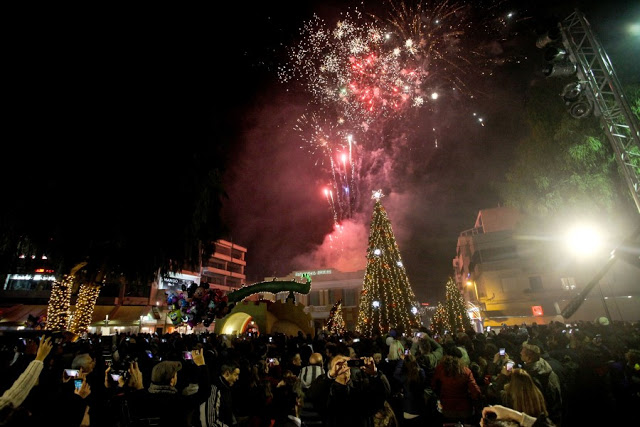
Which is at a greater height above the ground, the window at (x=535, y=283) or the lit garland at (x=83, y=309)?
the window at (x=535, y=283)

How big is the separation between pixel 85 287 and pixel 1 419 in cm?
1643

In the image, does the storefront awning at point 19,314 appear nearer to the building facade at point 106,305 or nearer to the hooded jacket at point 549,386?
the building facade at point 106,305

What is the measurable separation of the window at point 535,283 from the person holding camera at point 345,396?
41486mm

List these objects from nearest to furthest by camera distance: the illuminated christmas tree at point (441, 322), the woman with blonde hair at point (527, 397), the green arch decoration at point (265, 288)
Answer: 1. the woman with blonde hair at point (527, 397)
2. the green arch decoration at point (265, 288)
3. the illuminated christmas tree at point (441, 322)

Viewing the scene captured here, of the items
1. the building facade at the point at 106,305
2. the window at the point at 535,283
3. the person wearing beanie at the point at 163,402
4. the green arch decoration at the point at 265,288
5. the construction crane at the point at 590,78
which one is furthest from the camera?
the window at the point at 535,283

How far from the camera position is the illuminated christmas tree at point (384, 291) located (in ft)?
66.0

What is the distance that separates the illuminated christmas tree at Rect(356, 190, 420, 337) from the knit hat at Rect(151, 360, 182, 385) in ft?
57.1

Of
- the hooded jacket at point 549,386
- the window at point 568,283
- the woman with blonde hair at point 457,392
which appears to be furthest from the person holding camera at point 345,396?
the window at point 568,283

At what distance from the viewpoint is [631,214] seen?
15.3m

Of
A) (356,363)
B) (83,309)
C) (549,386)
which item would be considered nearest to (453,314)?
(549,386)

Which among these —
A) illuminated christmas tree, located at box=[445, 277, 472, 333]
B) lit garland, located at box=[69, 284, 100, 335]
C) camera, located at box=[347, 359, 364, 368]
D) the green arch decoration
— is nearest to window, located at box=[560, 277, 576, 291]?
illuminated christmas tree, located at box=[445, 277, 472, 333]

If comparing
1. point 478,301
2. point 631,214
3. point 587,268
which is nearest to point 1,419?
point 631,214

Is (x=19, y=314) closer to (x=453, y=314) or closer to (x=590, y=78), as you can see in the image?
(x=453, y=314)

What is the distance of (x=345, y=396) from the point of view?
3387mm
